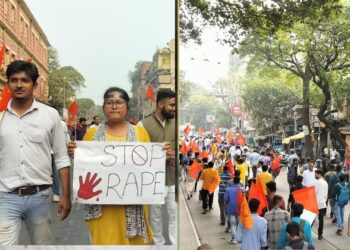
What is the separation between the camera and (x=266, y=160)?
6668 millimetres

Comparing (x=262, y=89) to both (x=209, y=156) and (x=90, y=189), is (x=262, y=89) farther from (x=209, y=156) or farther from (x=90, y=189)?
(x=90, y=189)

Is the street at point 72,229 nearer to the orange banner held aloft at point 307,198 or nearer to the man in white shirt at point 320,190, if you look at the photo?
the orange banner held aloft at point 307,198

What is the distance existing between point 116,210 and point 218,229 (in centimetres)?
240

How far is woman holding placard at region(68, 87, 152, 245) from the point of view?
166 inches

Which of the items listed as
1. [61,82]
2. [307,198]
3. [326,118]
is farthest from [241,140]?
[61,82]

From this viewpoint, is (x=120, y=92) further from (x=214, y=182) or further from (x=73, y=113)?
(x=214, y=182)

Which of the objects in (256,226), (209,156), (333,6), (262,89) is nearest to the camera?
(256,226)

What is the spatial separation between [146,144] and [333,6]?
2742mm

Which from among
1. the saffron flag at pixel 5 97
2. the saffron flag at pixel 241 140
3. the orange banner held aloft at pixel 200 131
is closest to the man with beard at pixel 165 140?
the saffron flag at pixel 5 97

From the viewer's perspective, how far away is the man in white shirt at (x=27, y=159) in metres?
3.88

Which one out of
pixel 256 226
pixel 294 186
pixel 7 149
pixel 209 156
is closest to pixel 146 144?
pixel 7 149

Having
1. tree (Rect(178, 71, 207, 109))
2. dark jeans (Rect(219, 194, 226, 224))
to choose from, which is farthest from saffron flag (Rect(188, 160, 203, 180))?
tree (Rect(178, 71, 207, 109))

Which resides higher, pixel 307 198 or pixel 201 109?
pixel 201 109

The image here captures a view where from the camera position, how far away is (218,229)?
6.31 m
